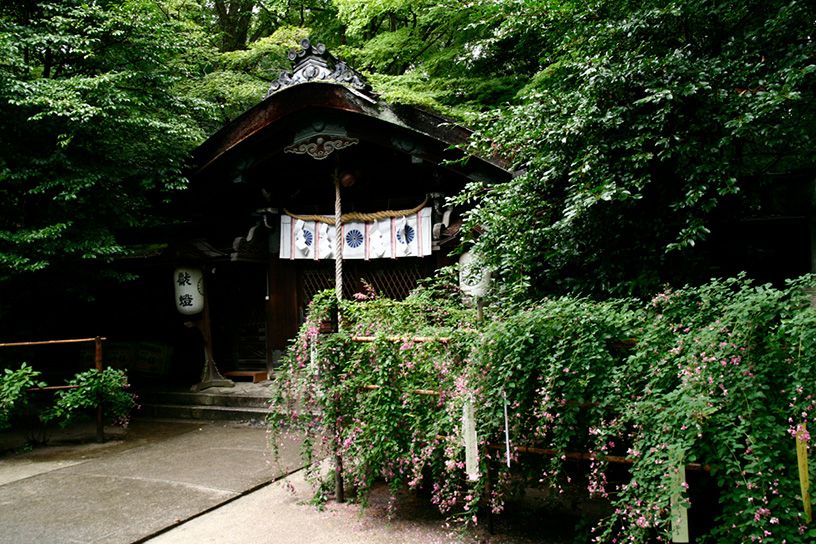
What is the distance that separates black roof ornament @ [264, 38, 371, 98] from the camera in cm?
916

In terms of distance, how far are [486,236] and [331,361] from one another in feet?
7.54

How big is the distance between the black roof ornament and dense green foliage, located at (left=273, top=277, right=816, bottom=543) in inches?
205

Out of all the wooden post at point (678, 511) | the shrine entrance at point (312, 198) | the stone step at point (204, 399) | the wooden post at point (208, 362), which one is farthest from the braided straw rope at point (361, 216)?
the wooden post at point (678, 511)

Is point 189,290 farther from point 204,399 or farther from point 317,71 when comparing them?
point 317,71

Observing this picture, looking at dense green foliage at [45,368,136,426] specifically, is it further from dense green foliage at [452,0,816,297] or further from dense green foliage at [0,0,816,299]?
dense green foliage at [452,0,816,297]

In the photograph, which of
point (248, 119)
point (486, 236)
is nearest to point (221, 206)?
point (248, 119)

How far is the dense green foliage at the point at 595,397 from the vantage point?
9.99 feet

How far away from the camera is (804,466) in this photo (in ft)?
9.56

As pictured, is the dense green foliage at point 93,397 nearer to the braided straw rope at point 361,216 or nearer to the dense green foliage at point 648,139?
→ the braided straw rope at point 361,216

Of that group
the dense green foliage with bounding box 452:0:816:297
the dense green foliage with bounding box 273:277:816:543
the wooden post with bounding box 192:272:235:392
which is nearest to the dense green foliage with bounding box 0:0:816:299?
the dense green foliage with bounding box 452:0:816:297

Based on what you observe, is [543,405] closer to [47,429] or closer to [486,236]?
[486,236]

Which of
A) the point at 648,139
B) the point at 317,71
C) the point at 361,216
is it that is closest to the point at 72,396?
the point at 361,216

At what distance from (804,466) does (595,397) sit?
113cm

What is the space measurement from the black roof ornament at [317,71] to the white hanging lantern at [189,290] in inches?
137
